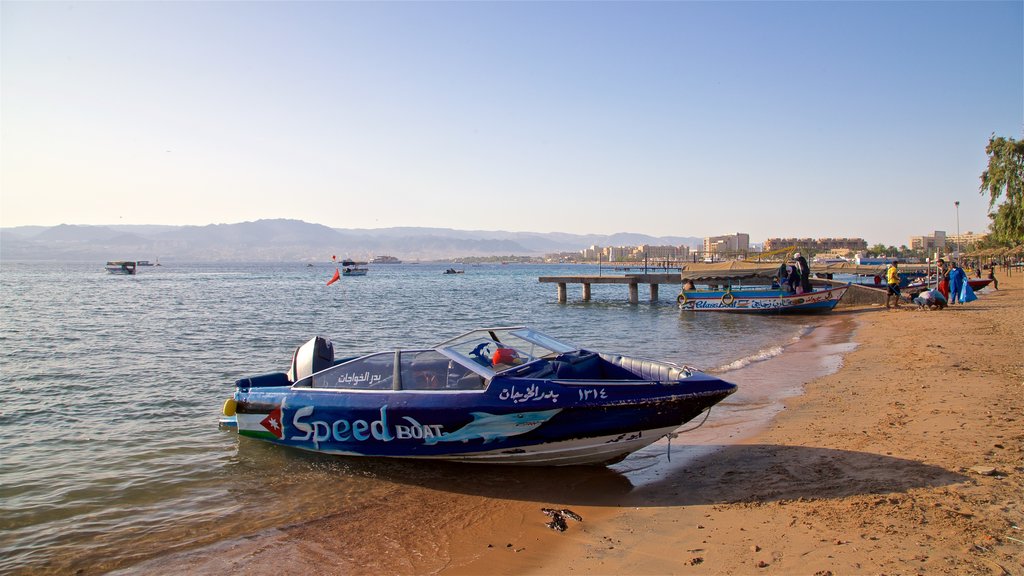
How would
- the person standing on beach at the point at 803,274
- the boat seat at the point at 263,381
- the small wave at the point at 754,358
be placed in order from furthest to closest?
the person standing on beach at the point at 803,274 < the small wave at the point at 754,358 < the boat seat at the point at 263,381

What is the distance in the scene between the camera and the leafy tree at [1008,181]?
1455 inches

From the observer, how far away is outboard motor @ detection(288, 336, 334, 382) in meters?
8.62

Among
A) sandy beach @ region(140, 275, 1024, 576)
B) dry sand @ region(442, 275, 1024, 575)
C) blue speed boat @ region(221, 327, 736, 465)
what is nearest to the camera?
dry sand @ region(442, 275, 1024, 575)

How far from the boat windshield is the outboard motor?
2007mm

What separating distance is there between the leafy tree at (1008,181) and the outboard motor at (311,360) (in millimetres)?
43713

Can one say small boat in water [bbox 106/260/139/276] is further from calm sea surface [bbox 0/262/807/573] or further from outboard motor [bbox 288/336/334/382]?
outboard motor [bbox 288/336/334/382]

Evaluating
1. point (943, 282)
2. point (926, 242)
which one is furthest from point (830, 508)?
point (926, 242)

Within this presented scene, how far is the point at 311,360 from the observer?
8.66 m

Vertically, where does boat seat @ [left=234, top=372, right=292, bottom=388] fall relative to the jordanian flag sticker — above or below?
above

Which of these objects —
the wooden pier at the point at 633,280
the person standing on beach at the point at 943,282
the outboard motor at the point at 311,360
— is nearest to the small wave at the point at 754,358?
the outboard motor at the point at 311,360

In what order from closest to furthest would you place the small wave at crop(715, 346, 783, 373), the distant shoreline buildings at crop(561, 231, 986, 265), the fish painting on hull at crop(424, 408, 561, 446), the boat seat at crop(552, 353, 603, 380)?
the fish painting on hull at crop(424, 408, 561, 446)
the boat seat at crop(552, 353, 603, 380)
the small wave at crop(715, 346, 783, 373)
the distant shoreline buildings at crop(561, 231, 986, 265)

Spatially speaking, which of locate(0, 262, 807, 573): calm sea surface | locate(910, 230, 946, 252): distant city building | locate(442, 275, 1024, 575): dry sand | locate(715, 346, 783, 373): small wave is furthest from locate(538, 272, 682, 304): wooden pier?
locate(910, 230, 946, 252): distant city building

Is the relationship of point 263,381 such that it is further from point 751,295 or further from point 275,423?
point 751,295

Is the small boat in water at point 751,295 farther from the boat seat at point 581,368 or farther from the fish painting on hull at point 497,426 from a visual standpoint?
the fish painting on hull at point 497,426
